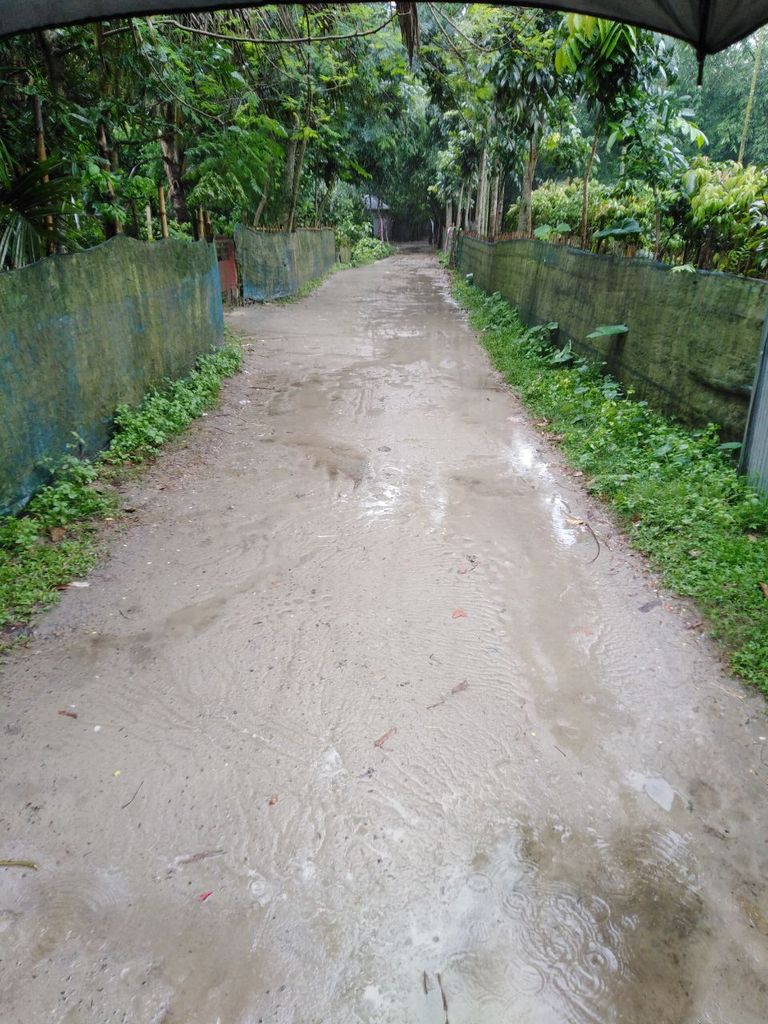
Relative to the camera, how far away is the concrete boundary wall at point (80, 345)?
4332 mm

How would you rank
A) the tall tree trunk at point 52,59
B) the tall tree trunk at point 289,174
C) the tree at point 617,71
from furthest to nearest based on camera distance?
the tall tree trunk at point 289,174 < the tree at point 617,71 < the tall tree trunk at point 52,59

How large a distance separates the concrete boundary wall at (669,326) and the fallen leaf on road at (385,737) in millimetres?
3727

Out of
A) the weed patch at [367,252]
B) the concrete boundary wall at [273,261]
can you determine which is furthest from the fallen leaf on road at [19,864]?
the weed patch at [367,252]

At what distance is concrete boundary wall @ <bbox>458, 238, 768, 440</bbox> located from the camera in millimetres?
4910

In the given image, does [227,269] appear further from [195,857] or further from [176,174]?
[195,857]

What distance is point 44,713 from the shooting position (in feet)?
9.69

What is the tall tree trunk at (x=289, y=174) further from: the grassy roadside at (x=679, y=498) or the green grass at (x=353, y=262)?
the grassy roadside at (x=679, y=498)

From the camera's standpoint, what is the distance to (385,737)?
2.85m

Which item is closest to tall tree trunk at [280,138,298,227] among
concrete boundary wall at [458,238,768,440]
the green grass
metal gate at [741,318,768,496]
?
the green grass

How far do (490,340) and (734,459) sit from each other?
7.14m

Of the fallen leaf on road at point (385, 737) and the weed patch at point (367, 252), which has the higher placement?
the weed patch at point (367, 252)

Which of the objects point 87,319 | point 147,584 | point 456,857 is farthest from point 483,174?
point 456,857

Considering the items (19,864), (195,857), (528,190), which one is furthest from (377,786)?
(528,190)

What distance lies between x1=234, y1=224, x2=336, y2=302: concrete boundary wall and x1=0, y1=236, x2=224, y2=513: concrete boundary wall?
8.07m
